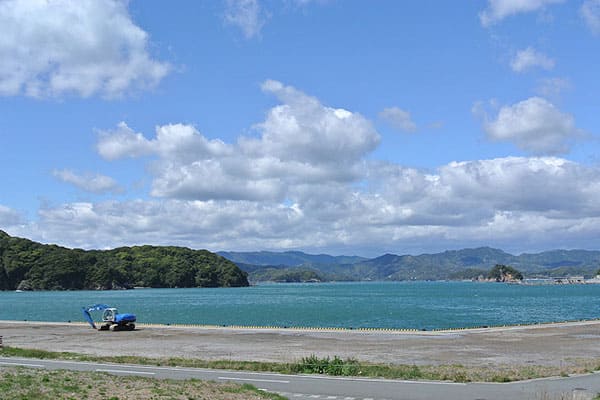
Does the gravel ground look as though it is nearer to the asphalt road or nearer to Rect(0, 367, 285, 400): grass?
the asphalt road

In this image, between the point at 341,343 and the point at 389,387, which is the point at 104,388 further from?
the point at 341,343

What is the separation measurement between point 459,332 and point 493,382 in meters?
28.5

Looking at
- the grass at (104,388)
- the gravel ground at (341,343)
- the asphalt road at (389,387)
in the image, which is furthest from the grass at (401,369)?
the grass at (104,388)

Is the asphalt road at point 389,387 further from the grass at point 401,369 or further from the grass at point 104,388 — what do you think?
the grass at point 104,388

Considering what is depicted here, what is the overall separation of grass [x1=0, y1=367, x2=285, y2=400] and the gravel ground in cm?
1355

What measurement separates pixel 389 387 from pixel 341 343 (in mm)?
21761

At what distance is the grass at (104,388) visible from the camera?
1745 centimetres

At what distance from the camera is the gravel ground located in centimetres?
3550

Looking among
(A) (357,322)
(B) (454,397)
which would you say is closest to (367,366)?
(B) (454,397)

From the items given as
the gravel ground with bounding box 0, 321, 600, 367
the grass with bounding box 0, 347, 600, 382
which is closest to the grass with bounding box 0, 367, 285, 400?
the grass with bounding box 0, 347, 600, 382

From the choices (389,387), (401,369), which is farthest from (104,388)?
(401,369)

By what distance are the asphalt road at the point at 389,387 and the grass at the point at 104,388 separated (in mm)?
2372

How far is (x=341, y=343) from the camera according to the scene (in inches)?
1741

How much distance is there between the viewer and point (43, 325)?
6406 cm
